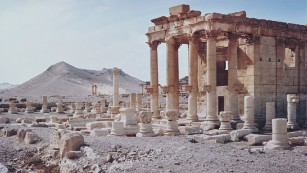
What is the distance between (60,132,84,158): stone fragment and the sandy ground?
32 centimetres

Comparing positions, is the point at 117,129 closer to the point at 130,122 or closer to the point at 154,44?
the point at 130,122

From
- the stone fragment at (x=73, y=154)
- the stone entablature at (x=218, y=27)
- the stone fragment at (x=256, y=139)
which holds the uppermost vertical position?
the stone entablature at (x=218, y=27)

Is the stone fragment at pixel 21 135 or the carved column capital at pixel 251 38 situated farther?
the carved column capital at pixel 251 38

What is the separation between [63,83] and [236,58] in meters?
94.9

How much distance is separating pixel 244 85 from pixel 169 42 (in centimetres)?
533

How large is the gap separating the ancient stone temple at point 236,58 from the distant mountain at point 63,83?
75.7 metres

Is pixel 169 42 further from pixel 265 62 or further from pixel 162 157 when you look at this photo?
pixel 162 157

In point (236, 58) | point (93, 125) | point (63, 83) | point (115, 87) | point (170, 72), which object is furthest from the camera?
point (63, 83)

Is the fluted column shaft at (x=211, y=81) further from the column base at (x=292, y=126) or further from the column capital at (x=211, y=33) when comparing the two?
the column base at (x=292, y=126)

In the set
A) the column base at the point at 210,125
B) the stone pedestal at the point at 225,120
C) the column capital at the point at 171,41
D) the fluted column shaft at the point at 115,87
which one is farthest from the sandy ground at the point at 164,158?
the fluted column shaft at the point at 115,87

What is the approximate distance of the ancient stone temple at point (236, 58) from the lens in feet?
74.3

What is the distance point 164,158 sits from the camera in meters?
13.6

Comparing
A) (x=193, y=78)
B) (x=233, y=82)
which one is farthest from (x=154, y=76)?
(x=233, y=82)

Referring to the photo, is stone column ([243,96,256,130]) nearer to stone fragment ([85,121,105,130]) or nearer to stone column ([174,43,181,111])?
stone column ([174,43,181,111])
